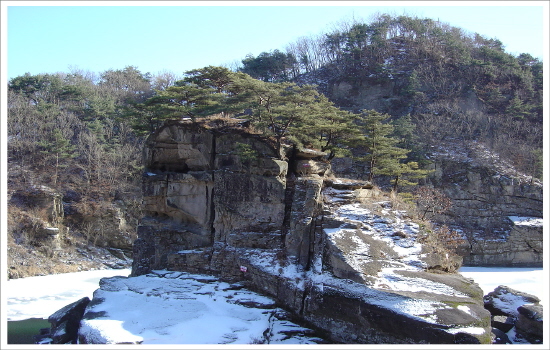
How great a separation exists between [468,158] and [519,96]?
9.04 meters

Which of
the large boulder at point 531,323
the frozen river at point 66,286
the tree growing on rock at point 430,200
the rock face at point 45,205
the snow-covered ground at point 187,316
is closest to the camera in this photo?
the snow-covered ground at point 187,316

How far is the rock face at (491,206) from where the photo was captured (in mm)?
26594

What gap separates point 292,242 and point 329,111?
612 centimetres

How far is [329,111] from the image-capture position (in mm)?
17812

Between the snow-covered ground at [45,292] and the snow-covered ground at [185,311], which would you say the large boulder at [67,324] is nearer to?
the snow-covered ground at [185,311]

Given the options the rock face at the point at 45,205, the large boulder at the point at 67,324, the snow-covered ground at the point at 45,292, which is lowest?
the snow-covered ground at the point at 45,292

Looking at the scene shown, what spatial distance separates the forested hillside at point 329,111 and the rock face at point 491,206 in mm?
1710

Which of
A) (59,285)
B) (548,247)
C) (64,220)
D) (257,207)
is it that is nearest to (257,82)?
(257,207)

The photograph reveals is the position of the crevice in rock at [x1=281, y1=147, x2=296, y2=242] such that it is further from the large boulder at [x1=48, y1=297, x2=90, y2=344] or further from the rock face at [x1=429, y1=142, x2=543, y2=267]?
the rock face at [x1=429, y1=142, x2=543, y2=267]

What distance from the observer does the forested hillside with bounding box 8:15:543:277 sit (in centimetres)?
2247


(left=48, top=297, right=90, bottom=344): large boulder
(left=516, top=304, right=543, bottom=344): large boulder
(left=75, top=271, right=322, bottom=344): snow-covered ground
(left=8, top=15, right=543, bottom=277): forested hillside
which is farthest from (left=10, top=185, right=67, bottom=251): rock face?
(left=516, top=304, right=543, bottom=344): large boulder

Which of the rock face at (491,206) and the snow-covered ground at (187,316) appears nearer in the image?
the snow-covered ground at (187,316)

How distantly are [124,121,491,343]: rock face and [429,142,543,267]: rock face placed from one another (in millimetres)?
14904

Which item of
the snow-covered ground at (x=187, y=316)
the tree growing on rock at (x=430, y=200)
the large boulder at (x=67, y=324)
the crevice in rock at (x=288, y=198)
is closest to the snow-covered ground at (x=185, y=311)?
the snow-covered ground at (x=187, y=316)
